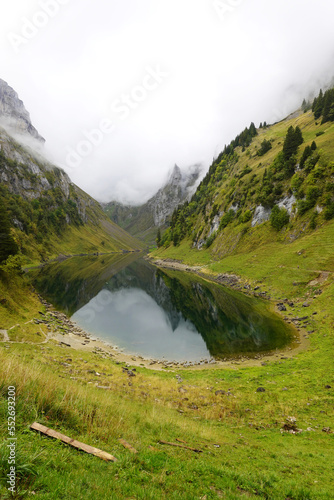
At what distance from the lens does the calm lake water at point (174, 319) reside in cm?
3519

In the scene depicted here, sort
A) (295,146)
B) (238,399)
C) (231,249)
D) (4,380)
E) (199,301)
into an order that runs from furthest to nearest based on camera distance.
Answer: (231,249) → (295,146) → (199,301) → (238,399) → (4,380)

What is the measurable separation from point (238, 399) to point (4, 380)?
→ 60.3 feet

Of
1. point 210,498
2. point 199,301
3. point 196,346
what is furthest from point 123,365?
point 199,301

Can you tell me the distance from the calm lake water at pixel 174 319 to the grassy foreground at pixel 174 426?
6921 mm

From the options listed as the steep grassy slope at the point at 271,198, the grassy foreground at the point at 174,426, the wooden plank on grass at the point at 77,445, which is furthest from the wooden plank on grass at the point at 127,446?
the steep grassy slope at the point at 271,198

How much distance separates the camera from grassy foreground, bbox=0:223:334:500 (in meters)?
5.94

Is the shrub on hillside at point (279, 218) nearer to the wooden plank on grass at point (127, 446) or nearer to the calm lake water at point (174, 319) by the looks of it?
the calm lake water at point (174, 319)

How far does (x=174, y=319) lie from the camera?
163 feet

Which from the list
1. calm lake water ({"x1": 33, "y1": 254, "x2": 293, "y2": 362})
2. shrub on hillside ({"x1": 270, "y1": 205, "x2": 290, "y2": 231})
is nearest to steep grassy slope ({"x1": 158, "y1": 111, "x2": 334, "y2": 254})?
shrub on hillside ({"x1": 270, "y1": 205, "x2": 290, "y2": 231})

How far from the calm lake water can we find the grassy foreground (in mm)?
6921

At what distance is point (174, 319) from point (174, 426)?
37.9 metres

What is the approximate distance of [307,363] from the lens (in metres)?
25.2

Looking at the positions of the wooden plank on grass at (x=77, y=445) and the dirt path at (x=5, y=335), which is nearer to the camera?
the wooden plank on grass at (x=77, y=445)

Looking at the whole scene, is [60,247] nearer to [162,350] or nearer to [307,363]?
[162,350]
